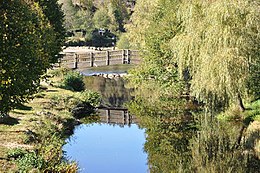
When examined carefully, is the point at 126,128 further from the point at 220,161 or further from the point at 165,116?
the point at 220,161

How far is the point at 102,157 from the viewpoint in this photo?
19.8 metres

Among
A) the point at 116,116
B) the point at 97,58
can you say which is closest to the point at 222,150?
the point at 116,116

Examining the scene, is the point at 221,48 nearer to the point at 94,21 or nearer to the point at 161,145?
the point at 161,145

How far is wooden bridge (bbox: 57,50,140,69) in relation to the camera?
45.7 metres

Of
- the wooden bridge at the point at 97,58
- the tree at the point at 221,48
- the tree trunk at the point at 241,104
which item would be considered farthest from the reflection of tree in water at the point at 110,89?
the tree trunk at the point at 241,104

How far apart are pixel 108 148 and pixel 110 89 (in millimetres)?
17692

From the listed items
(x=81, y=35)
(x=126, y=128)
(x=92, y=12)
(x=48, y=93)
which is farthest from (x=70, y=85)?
(x=92, y=12)

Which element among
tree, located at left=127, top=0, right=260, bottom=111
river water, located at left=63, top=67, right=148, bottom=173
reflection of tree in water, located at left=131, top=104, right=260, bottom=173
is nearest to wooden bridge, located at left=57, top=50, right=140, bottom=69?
river water, located at left=63, top=67, right=148, bottom=173

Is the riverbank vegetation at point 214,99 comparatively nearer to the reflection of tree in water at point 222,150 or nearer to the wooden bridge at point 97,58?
the reflection of tree in water at point 222,150

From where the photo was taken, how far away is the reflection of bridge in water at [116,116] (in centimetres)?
2762

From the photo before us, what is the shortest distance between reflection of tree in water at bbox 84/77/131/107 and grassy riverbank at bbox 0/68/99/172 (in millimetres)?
4880

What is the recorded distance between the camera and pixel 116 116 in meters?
28.9

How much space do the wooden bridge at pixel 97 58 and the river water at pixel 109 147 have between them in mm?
14940

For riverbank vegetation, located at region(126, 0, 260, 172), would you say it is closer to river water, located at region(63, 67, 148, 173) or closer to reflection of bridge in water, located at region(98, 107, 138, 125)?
river water, located at region(63, 67, 148, 173)
